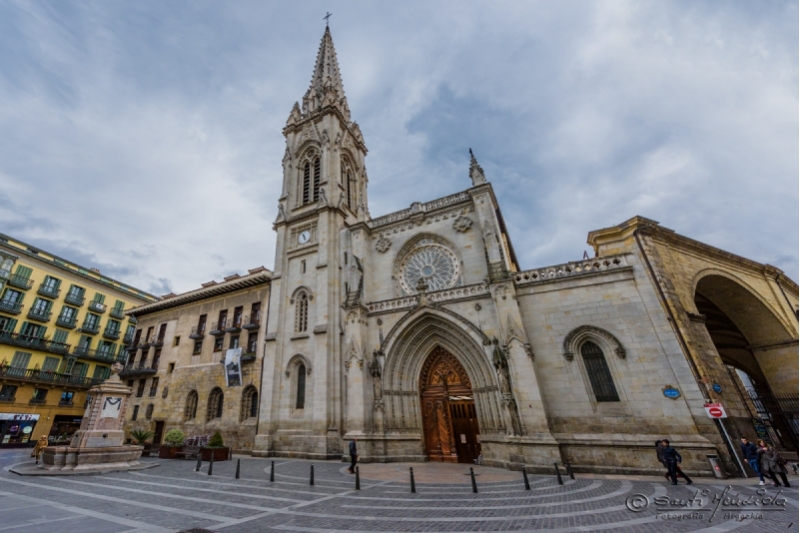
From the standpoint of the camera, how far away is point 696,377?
12.7 m

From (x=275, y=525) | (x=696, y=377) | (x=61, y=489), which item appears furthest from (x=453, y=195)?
(x=61, y=489)

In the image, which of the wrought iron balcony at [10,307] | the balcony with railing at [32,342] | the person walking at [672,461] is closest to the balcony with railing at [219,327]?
the balcony with railing at [32,342]

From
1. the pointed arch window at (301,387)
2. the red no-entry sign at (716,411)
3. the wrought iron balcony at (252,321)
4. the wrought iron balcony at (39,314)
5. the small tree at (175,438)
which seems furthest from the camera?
the wrought iron balcony at (39,314)

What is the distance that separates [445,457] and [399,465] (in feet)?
8.44

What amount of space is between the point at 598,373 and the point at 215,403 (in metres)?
23.7

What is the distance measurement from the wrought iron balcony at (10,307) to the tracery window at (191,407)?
18900mm

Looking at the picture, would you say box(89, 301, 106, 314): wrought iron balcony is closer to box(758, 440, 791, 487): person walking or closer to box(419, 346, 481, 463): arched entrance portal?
box(419, 346, 481, 463): arched entrance portal

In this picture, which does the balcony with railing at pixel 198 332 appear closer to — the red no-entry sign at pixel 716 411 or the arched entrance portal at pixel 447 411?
the arched entrance portal at pixel 447 411

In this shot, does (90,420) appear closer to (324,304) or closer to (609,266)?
(324,304)

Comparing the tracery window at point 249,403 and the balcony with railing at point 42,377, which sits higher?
the balcony with railing at point 42,377

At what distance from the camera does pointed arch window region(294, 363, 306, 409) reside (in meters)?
19.6

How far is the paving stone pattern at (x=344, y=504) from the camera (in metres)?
6.49

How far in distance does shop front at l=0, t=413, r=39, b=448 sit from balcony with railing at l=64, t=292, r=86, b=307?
1033 centimetres

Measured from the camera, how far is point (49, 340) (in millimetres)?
31047
